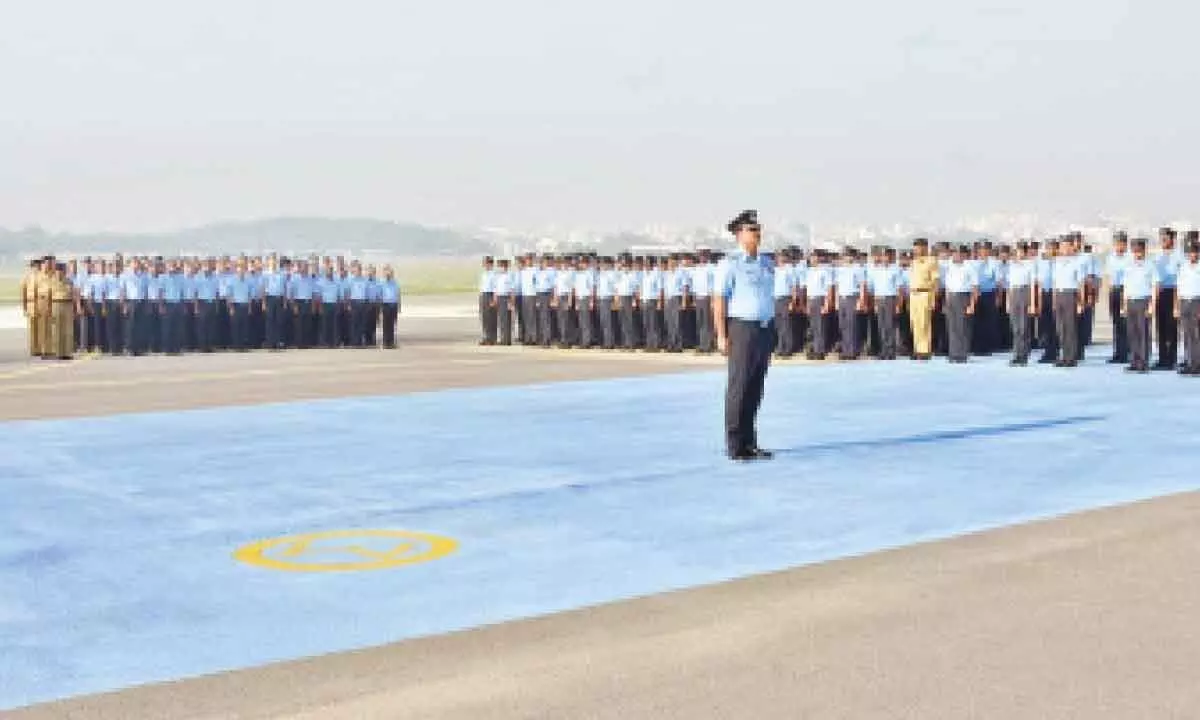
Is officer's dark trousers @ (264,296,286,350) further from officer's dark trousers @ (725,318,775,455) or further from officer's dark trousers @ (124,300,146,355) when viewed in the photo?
officer's dark trousers @ (725,318,775,455)

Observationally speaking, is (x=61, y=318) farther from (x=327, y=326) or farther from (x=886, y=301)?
(x=886, y=301)

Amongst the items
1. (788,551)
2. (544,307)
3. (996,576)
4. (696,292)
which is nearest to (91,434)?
(788,551)

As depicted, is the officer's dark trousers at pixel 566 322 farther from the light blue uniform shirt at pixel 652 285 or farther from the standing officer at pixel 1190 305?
the standing officer at pixel 1190 305

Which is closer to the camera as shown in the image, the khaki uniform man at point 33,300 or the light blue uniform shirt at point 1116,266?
the light blue uniform shirt at point 1116,266

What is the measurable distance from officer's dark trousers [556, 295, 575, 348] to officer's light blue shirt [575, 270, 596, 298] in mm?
398

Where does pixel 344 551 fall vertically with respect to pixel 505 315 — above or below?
below

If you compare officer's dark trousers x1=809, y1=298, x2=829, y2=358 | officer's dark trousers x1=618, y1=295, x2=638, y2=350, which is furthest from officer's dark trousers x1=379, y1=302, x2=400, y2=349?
officer's dark trousers x1=809, y1=298, x2=829, y2=358

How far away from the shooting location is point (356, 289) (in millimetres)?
32625

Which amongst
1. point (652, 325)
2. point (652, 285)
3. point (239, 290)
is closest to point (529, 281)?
point (652, 285)

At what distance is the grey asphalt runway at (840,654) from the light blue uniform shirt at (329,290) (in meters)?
24.7

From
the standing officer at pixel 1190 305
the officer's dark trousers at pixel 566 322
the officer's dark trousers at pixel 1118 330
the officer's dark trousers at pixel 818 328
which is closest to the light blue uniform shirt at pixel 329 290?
the officer's dark trousers at pixel 566 322

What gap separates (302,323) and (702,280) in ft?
30.0

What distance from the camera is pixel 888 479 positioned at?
35.2 ft

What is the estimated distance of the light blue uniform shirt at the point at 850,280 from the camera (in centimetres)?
2369
